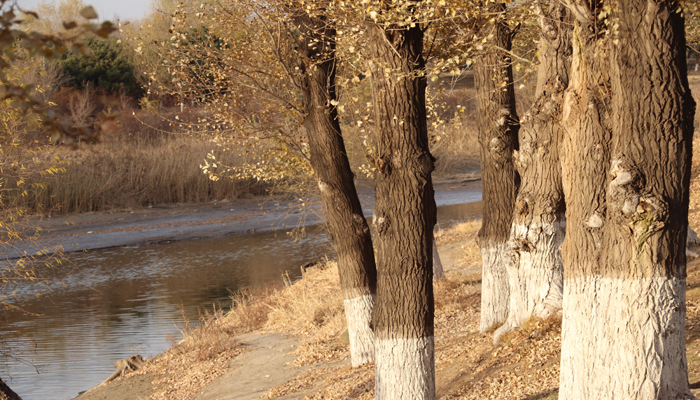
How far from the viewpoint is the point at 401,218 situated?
19.6 ft

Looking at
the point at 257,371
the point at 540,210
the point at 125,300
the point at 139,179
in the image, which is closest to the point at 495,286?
the point at 540,210

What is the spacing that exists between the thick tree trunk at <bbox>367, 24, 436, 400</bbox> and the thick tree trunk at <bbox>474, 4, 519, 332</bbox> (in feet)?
7.33

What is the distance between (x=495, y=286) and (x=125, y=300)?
467 inches

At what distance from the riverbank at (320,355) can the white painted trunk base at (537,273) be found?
171 millimetres

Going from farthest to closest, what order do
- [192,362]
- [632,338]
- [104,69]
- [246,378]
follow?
1. [104,69]
2. [192,362]
3. [246,378]
4. [632,338]

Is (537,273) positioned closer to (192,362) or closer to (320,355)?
(320,355)

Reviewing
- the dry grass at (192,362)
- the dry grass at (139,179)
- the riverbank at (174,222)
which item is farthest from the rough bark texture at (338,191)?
the dry grass at (139,179)

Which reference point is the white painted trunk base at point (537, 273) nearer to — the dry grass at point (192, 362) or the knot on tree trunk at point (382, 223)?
the knot on tree trunk at point (382, 223)

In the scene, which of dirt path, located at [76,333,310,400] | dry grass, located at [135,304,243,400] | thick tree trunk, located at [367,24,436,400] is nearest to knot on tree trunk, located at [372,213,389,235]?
thick tree trunk, located at [367,24,436,400]

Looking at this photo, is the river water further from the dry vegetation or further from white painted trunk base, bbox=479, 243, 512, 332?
white painted trunk base, bbox=479, 243, 512, 332

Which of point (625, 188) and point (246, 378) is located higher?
point (625, 188)

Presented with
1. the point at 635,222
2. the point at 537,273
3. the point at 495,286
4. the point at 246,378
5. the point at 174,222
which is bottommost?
the point at 246,378

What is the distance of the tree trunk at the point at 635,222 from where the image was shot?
13.0ft

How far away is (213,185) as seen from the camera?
34.2 metres
